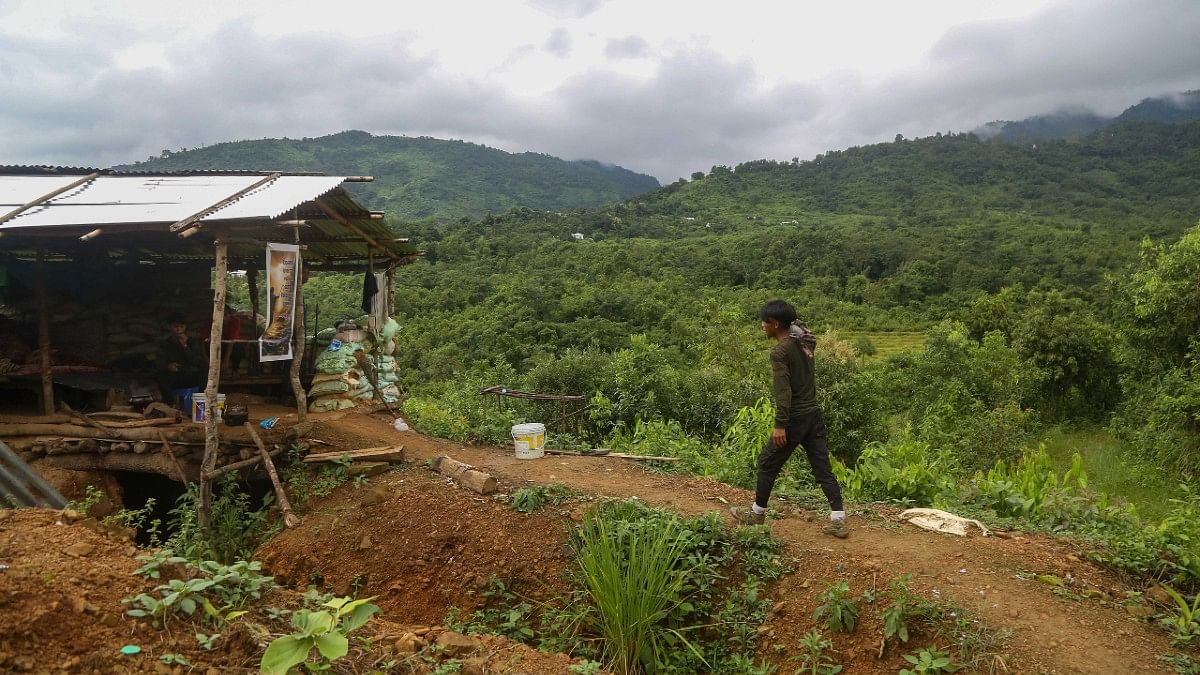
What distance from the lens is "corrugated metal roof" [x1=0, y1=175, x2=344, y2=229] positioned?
20.2 ft

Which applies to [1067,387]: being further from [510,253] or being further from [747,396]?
[510,253]

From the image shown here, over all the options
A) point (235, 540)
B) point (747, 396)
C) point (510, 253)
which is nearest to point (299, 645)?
point (235, 540)

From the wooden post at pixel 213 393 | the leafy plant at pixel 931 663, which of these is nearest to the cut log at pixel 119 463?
the wooden post at pixel 213 393

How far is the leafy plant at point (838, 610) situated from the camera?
411cm

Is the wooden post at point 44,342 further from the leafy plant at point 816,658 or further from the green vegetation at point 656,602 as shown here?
the leafy plant at point 816,658

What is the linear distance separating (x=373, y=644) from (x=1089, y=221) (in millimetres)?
68800

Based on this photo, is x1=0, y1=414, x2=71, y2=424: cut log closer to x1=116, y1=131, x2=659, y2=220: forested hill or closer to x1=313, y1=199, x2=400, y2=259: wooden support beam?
x1=313, y1=199, x2=400, y2=259: wooden support beam

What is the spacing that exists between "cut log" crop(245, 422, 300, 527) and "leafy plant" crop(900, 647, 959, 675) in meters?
4.85

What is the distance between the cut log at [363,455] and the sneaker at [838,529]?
392 cm

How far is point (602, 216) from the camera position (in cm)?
4922

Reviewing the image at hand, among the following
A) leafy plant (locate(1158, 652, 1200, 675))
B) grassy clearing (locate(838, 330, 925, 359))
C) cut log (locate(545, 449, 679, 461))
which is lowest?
grassy clearing (locate(838, 330, 925, 359))

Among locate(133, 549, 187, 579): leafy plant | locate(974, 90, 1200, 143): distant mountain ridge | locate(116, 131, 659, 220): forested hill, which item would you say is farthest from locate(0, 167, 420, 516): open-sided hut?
locate(974, 90, 1200, 143): distant mountain ridge

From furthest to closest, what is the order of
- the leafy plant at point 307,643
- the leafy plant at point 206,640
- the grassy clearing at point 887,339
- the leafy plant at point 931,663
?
the grassy clearing at point 887,339, the leafy plant at point 931,663, the leafy plant at point 206,640, the leafy plant at point 307,643

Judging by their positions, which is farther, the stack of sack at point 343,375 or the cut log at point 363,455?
A: the stack of sack at point 343,375
